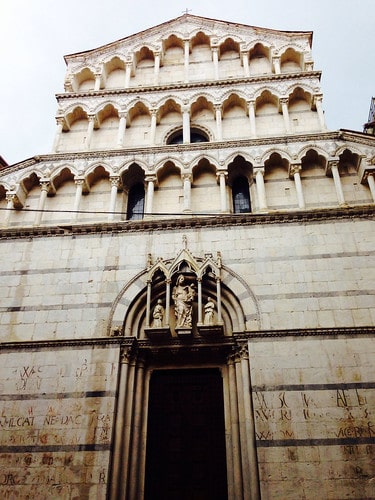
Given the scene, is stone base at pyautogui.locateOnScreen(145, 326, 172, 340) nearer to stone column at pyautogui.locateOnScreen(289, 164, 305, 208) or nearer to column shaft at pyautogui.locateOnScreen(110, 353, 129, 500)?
column shaft at pyautogui.locateOnScreen(110, 353, 129, 500)

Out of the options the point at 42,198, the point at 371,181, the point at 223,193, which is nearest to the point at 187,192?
the point at 223,193

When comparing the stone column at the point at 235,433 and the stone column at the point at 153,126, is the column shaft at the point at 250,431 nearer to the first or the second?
the stone column at the point at 235,433

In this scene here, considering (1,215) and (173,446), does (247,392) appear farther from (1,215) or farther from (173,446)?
(1,215)

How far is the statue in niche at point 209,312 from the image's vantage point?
8.06m

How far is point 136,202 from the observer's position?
1034cm

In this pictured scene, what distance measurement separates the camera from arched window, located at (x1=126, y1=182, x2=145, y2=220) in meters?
10.0

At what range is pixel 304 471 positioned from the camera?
655cm

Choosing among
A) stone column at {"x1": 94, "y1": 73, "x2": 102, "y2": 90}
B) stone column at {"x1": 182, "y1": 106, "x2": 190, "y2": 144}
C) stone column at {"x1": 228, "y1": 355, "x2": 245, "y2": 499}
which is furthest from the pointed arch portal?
stone column at {"x1": 94, "y1": 73, "x2": 102, "y2": 90}

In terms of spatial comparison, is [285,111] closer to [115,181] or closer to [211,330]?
[115,181]

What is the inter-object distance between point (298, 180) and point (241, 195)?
53.2 inches

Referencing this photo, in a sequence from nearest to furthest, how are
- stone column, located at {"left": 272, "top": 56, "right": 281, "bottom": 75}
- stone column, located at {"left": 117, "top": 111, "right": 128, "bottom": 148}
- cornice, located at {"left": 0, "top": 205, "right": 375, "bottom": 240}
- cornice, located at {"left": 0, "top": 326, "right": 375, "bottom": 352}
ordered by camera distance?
1. cornice, located at {"left": 0, "top": 326, "right": 375, "bottom": 352}
2. cornice, located at {"left": 0, "top": 205, "right": 375, "bottom": 240}
3. stone column, located at {"left": 117, "top": 111, "right": 128, "bottom": 148}
4. stone column, located at {"left": 272, "top": 56, "right": 281, "bottom": 75}

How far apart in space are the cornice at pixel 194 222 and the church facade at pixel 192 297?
0.03 m

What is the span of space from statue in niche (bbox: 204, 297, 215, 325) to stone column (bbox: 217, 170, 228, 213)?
7.16ft

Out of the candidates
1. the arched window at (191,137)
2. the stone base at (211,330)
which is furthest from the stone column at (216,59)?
the stone base at (211,330)
